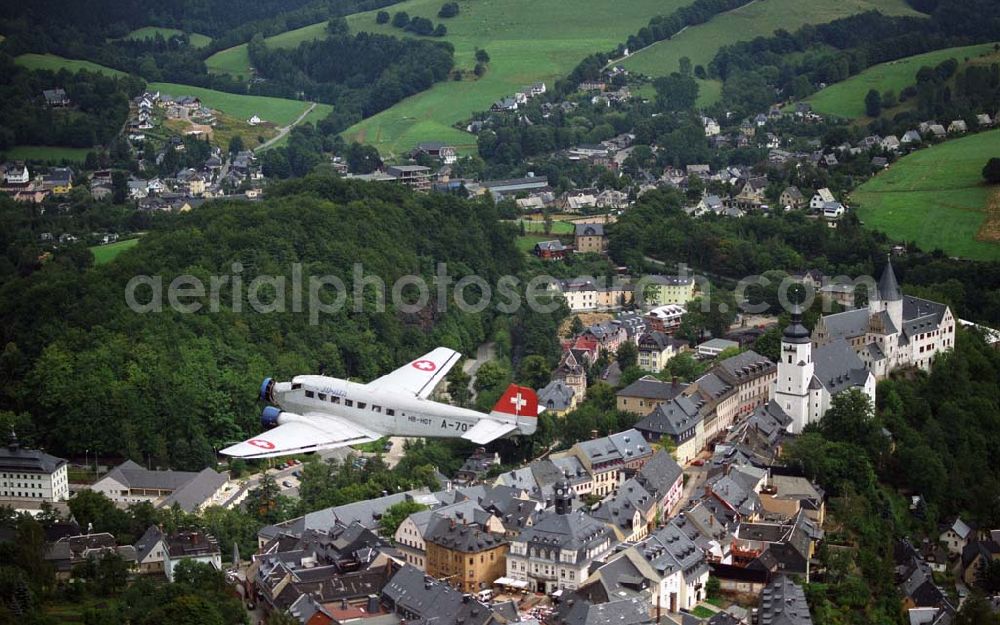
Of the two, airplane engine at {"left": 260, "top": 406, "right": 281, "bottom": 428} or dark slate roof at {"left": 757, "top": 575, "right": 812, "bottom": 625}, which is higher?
airplane engine at {"left": 260, "top": 406, "right": 281, "bottom": 428}

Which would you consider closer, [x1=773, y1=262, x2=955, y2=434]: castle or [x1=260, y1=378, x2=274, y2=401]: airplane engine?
[x1=260, y1=378, x2=274, y2=401]: airplane engine

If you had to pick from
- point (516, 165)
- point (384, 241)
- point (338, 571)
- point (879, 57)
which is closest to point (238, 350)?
point (384, 241)

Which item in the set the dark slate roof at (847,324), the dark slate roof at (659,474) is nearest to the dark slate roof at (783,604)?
the dark slate roof at (659,474)

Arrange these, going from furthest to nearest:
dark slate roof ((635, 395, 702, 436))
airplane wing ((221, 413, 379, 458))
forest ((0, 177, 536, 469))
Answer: forest ((0, 177, 536, 469)), dark slate roof ((635, 395, 702, 436)), airplane wing ((221, 413, 379, 458))

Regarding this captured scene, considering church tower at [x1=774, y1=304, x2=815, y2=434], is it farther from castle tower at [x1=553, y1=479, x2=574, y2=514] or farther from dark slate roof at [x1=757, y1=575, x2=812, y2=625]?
dark slate roof at [x1=757, y1=575, x2=812, y2=625]

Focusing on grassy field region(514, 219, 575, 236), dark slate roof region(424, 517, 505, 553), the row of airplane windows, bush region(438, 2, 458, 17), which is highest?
bush region(438, 2, 458, 17)

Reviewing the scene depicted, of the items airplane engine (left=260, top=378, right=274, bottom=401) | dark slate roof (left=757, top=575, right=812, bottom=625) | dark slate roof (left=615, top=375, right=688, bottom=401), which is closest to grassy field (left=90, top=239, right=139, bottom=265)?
dark slate roof (left=615, top=375, right=688, bottom=401)

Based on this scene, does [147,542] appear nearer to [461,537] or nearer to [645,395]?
[461,537]
